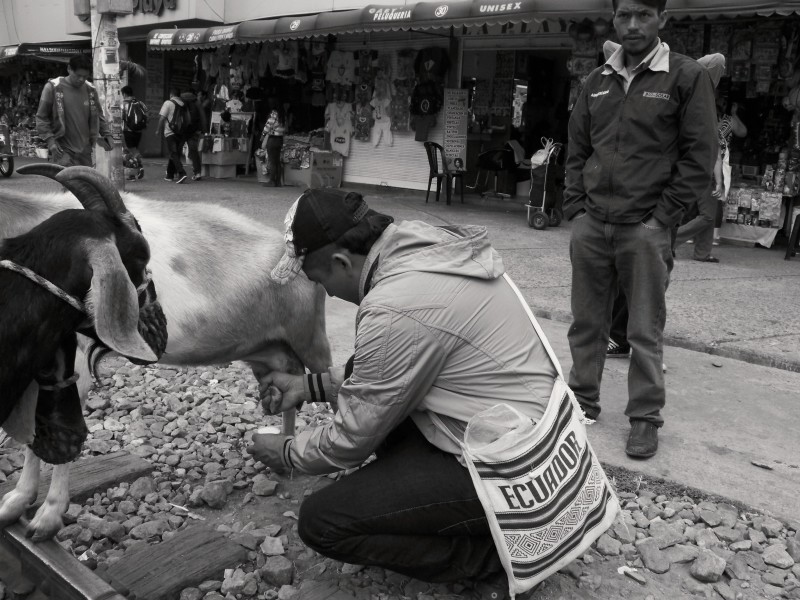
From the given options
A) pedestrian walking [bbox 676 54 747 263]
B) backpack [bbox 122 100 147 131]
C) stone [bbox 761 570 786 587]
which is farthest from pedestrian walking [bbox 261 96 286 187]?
stone [bbox 761 570 786 587]

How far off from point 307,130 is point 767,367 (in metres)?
12.9

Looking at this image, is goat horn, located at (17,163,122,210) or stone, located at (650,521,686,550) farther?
stone, located at (650,521,686,550)

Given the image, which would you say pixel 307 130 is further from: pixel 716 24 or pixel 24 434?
pixel 24 434

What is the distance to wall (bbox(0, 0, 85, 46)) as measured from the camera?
77.6 ft

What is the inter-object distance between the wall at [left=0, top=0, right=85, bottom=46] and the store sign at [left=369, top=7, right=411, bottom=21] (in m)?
14.5

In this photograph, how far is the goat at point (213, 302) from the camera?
10.3 feet

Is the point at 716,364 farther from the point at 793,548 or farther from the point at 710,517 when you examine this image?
the point at 793,548

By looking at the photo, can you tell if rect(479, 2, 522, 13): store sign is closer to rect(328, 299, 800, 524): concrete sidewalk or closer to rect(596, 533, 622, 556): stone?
rect(328, 299, 800, 524): concrete sidewalk

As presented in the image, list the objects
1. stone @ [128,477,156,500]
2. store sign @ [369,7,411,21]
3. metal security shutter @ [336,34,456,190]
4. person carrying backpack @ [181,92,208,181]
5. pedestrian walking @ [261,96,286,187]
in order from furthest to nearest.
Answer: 1. pedestrian walking @ [261,96,286,187]
2. person carrying backpack @ [181,92,208,181]
3. metal security shutter @ [336,34,456,190]
4. store sign @ [369,7,411,21]
5. stone @ [128,477,156,500]

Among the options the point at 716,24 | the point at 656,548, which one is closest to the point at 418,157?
the point at 716,24

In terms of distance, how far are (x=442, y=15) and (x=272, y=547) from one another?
955cm

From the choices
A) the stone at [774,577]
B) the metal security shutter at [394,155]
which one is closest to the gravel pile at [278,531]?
the stone at [774,577]

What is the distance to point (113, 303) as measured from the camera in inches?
85.4

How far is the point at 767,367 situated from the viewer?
549 centimetres
